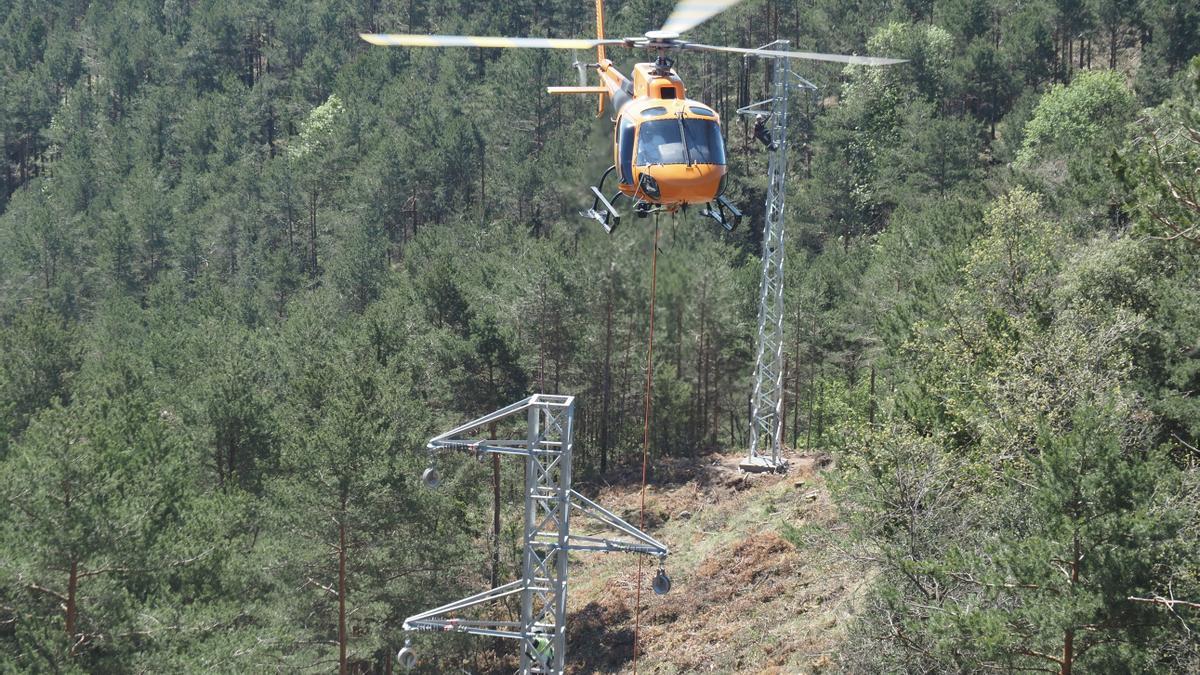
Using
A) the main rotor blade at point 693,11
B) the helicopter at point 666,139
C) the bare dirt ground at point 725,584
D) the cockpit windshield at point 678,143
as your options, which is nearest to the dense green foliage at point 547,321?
the bare dirt ground at point 725,584

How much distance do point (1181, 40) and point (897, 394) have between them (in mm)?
44597

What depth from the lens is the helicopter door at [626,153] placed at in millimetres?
18609

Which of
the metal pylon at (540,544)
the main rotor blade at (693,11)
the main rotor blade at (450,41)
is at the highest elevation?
the main rotor blade at (693,11)

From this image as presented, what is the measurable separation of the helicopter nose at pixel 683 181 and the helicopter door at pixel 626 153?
0.78m

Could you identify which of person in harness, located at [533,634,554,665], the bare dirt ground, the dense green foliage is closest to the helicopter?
the dense green foliage

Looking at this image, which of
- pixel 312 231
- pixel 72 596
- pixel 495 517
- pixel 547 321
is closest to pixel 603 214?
pixel 72 596

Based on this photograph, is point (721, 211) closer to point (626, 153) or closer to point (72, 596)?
point (626, 153)

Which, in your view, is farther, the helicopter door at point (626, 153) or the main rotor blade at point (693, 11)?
the helicopter door at point (626, 153)

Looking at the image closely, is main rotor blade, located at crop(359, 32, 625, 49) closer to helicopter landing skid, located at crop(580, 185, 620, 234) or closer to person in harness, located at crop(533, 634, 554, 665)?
helicopter landing skid, located at crop(580, 185, 620, 234)

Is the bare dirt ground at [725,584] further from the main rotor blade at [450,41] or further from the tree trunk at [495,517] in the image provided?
the main rotor blade at [450,41]

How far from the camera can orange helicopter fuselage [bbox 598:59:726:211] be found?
1783 centimetres

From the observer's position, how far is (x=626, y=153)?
18.7 meters

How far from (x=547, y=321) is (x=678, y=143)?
23.0 m

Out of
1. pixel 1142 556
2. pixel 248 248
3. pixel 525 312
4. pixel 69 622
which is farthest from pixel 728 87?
pixel 1142 556
